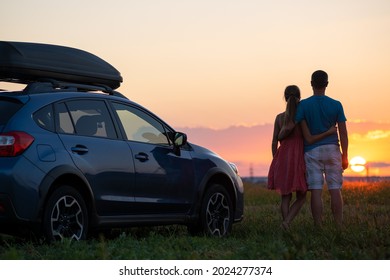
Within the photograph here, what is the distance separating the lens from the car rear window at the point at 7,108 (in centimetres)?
875

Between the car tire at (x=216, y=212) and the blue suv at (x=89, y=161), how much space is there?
1cm

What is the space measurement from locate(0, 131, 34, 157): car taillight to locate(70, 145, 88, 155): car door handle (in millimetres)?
649

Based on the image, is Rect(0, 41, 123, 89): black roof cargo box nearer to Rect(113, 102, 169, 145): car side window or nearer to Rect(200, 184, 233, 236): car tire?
Rect(113, 102, 169, 145): car side window

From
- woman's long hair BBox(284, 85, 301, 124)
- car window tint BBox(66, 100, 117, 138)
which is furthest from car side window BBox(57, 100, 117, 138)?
woman's long hair BBox(284, 85, 301, 124)

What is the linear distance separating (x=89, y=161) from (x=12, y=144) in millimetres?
1021

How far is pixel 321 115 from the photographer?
11.0 m

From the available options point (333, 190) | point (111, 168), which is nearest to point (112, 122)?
point (111, 168)

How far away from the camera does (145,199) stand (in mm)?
10109

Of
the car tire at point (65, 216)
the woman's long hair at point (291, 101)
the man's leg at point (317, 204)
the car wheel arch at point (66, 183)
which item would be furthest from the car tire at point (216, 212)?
the car tire at point (65, 216)

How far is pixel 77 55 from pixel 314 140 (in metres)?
3.09

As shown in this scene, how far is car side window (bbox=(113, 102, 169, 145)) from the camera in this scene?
10.1m

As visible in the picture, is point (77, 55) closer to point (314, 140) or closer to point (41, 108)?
point (41, 108)

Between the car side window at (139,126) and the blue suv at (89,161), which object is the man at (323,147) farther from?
the car side window at (139,126)
